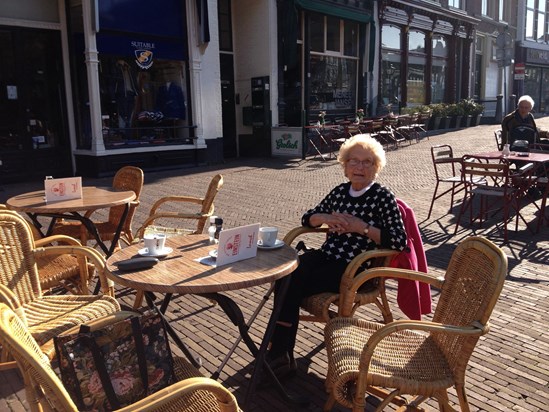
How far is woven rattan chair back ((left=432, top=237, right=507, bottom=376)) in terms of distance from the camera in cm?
206

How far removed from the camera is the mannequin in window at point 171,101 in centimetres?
1177

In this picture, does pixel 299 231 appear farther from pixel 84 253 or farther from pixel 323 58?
pixel 323 58

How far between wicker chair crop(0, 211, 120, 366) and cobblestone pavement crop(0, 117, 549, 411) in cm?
47

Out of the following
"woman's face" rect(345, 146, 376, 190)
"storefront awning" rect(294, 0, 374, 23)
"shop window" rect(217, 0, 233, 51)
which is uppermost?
"storefront awning" rect(294, 0, 374, 23)

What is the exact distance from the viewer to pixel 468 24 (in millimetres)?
23219

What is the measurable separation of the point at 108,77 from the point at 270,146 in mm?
4653

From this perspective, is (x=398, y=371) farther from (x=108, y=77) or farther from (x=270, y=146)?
(x=270, y=146)

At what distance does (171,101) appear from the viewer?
468 inches

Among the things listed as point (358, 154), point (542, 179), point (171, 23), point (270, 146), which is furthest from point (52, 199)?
point (270, 146)

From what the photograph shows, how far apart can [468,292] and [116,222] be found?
3.50m

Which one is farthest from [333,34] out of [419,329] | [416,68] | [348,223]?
[419,329]

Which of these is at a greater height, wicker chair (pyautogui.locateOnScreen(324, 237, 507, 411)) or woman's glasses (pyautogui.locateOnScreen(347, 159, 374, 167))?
woman's glasses (pyautogui.locateOnScreen(347, 159, 374, 167))

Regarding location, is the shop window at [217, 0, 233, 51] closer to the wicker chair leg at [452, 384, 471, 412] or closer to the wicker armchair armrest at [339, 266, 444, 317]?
the wicker armchair armrest at [339, 266, 444, 317]

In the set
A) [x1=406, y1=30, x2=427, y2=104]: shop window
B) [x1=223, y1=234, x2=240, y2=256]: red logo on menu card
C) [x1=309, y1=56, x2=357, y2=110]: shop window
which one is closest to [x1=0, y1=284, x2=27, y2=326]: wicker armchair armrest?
[x1=223, y1=234, x2=240, y2=256]: red logo on menu card
